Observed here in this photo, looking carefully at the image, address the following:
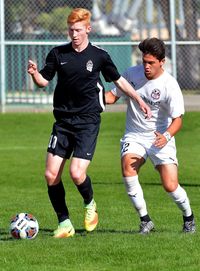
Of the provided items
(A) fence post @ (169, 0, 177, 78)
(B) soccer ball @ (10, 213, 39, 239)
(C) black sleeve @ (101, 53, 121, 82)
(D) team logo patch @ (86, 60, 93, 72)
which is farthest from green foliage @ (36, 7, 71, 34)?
(B) soccer ball @ (10, 213, 39, 239)

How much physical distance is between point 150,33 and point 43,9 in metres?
3.11

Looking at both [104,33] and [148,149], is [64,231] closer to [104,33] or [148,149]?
[148,149]

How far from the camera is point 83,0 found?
29266mm

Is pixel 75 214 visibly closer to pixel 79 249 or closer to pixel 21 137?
pixel 79 249

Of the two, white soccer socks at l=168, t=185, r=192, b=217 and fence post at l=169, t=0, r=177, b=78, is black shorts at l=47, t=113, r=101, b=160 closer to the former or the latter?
white soccer socks at l=168, t=185, r=192, b=217

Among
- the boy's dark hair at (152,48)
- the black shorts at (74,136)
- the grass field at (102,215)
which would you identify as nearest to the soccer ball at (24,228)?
the grass field at (102,215)

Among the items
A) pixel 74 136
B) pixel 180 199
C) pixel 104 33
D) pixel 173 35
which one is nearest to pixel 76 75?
pixel 74 136

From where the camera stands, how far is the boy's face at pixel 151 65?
992cm

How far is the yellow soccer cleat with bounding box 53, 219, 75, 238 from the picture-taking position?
33.0ft

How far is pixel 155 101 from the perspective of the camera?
33.0ft

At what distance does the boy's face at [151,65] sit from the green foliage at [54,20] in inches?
787

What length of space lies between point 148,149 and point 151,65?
2.72 ft

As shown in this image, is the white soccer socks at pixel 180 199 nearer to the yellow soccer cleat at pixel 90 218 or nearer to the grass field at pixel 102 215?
the grass field at pixel 102 215

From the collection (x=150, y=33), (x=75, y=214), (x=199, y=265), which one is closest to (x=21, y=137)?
(x=150, y=33)
